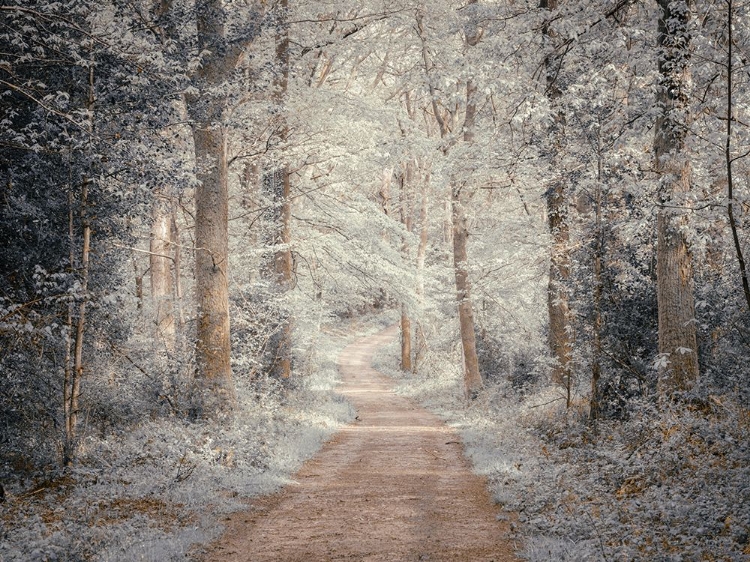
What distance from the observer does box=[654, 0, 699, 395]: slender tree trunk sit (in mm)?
9180

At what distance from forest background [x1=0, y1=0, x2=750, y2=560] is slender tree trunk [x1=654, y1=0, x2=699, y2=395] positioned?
4 cm

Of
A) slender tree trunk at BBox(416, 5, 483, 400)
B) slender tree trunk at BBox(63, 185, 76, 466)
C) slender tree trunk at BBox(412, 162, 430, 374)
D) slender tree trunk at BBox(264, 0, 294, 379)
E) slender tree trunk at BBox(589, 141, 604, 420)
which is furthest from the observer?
slender tree trunk at BBox(412, 162, 430, 374)

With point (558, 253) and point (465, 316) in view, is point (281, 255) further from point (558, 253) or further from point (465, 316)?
point (558, 253)

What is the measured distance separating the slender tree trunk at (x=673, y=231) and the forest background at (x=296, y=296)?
1.5 inches

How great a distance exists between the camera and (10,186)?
8695 mm

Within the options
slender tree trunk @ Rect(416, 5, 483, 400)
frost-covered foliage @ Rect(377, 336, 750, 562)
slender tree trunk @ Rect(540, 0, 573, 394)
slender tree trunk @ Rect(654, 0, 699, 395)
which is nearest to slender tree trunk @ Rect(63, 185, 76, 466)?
frost-covered foliage @ Rect(377, 336, 750, 562)

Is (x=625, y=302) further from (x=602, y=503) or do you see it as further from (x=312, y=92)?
(x=312, y=92)

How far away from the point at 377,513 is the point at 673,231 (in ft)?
20.1

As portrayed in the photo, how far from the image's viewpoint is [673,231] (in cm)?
973

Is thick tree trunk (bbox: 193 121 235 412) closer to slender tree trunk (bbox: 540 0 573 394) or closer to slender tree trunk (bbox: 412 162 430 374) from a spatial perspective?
slender tree trunk (bbox: 540 0 573 394)

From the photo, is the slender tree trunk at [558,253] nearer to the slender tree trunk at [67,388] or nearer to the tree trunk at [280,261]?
the tree trunk at [280,261]

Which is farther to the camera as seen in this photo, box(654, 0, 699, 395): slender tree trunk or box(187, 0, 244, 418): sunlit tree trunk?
box(187, 0, 244, 418): sunlit tree trunk

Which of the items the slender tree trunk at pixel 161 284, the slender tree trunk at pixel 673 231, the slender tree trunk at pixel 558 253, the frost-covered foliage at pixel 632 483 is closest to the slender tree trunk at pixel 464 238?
the slender tree trunk at pixel 558 253

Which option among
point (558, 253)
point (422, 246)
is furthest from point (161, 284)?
point (422, 246)
